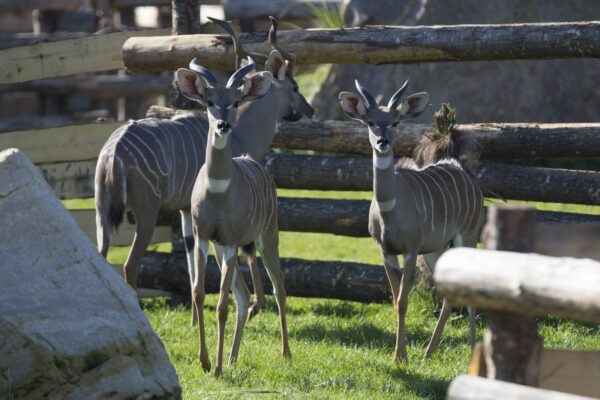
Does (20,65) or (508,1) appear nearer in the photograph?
(20,65)

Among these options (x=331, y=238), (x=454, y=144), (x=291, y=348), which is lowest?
(x=331, y=238)

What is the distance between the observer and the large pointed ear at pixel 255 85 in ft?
20.2

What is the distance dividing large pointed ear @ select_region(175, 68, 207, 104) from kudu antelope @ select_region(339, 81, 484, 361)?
0.78m

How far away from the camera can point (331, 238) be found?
1084cm

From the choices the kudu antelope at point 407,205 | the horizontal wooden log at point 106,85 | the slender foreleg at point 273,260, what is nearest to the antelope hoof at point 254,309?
the slender foreleg at point 273,260

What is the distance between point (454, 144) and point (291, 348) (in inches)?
68.6

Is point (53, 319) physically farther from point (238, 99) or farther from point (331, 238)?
point (331, 238)

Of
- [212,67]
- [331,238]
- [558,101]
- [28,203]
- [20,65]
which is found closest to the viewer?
[28,203]

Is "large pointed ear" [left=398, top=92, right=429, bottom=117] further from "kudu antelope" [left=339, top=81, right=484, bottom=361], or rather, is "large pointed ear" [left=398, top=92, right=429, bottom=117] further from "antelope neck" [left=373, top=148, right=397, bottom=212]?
"antelope neck" [left=373, top=148, right=397, bottom=212]

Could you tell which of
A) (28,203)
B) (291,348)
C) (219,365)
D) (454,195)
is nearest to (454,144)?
(454,195)

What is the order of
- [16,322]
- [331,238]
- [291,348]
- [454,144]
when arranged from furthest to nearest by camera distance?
[331,238], [454,144], [291,348], [16,322]

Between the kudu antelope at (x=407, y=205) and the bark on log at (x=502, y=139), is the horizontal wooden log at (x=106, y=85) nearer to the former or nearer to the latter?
the bark on log at (x=502, y=139)

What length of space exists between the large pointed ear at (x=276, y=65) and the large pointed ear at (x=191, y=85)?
1436 mm

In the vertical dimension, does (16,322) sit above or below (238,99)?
below
